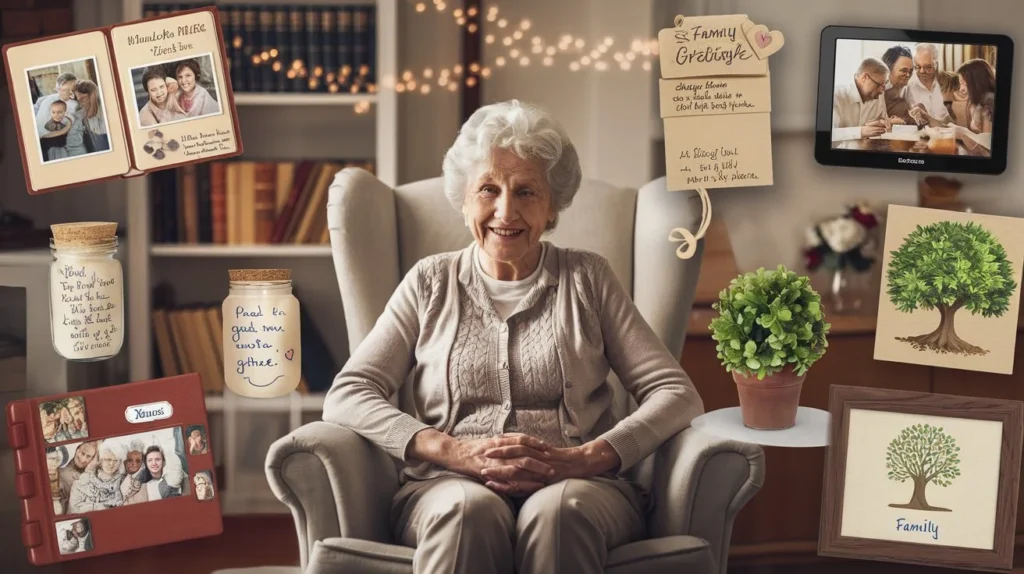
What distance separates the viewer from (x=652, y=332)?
1722 mm

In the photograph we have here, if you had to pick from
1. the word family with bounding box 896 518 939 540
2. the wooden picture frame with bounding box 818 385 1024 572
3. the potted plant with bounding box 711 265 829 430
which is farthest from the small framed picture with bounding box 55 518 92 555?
the word family with bounding box 896 518 939 540

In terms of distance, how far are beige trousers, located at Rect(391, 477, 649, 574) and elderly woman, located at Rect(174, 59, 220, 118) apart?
699 mm

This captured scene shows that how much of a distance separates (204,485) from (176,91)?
2.02 ft

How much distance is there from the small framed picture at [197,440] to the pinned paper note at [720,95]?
848mm

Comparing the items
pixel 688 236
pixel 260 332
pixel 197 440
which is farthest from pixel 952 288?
pixel 197 440

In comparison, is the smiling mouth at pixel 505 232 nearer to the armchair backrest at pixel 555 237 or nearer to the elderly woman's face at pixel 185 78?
the armchair backrest at pixel 555 237

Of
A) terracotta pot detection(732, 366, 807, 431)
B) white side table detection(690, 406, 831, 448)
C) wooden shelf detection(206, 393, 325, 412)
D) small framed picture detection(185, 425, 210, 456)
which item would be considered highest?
terracotta pot detection(732, 366, 807, 431)

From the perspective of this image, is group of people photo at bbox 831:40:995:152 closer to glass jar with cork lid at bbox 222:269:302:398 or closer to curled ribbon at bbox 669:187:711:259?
curled ribbon at bbox 669:187:711:259

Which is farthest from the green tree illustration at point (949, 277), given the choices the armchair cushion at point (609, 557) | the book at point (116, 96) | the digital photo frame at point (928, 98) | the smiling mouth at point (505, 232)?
the book at point (116, 96)

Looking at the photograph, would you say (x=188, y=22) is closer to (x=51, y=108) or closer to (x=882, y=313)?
(x=51, y=108)

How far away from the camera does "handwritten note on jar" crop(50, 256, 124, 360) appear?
164 cm

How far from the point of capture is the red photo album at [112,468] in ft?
5.32

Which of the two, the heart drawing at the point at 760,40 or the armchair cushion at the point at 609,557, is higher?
the heart drawing at the point at 760,40

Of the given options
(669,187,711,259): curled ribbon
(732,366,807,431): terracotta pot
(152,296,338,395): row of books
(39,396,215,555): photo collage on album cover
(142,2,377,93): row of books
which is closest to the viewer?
(732,366,807,431): terracotta pot
